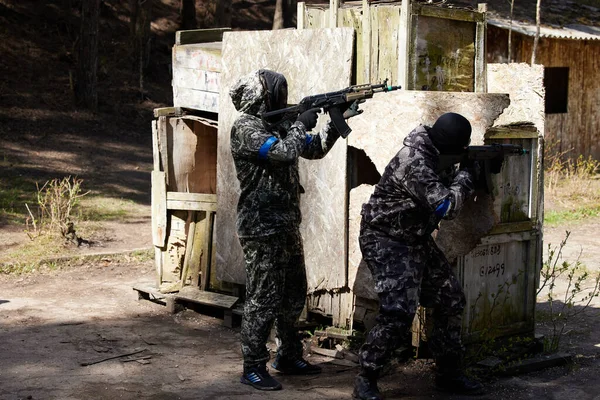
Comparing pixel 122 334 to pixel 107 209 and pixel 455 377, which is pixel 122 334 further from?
pixel 107 209

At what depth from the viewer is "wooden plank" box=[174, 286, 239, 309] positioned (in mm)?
7199

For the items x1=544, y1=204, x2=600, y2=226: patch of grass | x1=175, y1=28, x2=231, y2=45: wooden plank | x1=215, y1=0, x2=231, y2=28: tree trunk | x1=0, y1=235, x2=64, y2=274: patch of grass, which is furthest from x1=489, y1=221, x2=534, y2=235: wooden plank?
x1=215, y1=0, x2=231, y2=28: tree trunk

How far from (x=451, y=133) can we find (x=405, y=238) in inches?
27.8

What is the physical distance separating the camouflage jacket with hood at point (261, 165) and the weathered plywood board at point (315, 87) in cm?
77

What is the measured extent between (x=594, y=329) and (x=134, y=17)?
52.2 ft

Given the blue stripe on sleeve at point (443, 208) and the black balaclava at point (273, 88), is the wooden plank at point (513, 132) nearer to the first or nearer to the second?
the blue stripe on sleeve at point (443, 208)

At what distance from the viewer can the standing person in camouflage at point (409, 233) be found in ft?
16.7

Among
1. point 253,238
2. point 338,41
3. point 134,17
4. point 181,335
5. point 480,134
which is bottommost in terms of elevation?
point 181,335

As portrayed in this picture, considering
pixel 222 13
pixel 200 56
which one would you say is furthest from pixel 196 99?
pixel 222 13

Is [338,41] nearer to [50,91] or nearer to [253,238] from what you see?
[253,238]

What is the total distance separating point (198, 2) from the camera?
25.9 meters

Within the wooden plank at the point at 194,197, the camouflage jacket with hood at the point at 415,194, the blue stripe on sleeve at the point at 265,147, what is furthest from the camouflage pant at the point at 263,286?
the wooden plank at the point at 194,197

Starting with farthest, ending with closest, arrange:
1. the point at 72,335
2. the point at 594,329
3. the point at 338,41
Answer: the point at 594,329, the point at 72,335, the point at 338,41

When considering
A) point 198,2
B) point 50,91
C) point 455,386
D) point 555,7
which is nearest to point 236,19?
point 198,2
